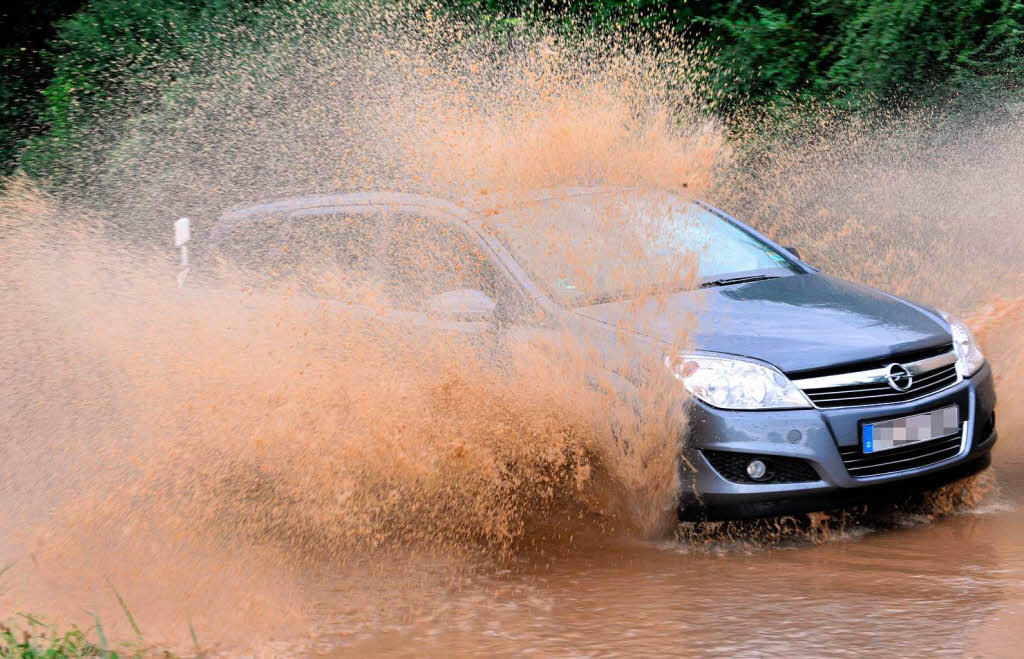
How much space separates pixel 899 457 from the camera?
15.4 ft

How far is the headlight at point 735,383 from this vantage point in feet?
15.0

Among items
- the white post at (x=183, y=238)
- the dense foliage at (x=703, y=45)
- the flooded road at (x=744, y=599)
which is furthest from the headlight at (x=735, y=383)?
the dense foliage at (x=703, y=45)

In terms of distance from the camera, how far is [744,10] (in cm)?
1034

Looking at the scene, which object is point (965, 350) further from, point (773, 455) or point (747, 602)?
point (747, 602)

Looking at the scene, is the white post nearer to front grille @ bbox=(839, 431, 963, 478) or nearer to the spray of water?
the spray of water

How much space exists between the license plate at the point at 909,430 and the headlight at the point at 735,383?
0.30 m

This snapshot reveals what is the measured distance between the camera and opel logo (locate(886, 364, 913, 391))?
4688mm

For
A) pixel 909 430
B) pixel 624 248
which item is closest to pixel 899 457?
pixel 909 430

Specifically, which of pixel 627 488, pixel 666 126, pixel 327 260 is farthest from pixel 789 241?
pixel 627 488

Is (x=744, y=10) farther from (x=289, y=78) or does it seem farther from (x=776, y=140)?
(x=289, y=78)

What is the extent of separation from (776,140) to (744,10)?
1.32 metres

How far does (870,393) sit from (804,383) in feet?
0.95

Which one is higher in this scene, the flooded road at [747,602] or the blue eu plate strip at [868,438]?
the blue eu plate strip at [868,438]

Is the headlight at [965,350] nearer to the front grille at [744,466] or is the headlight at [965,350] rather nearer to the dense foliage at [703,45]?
the front grille at [744,466]
